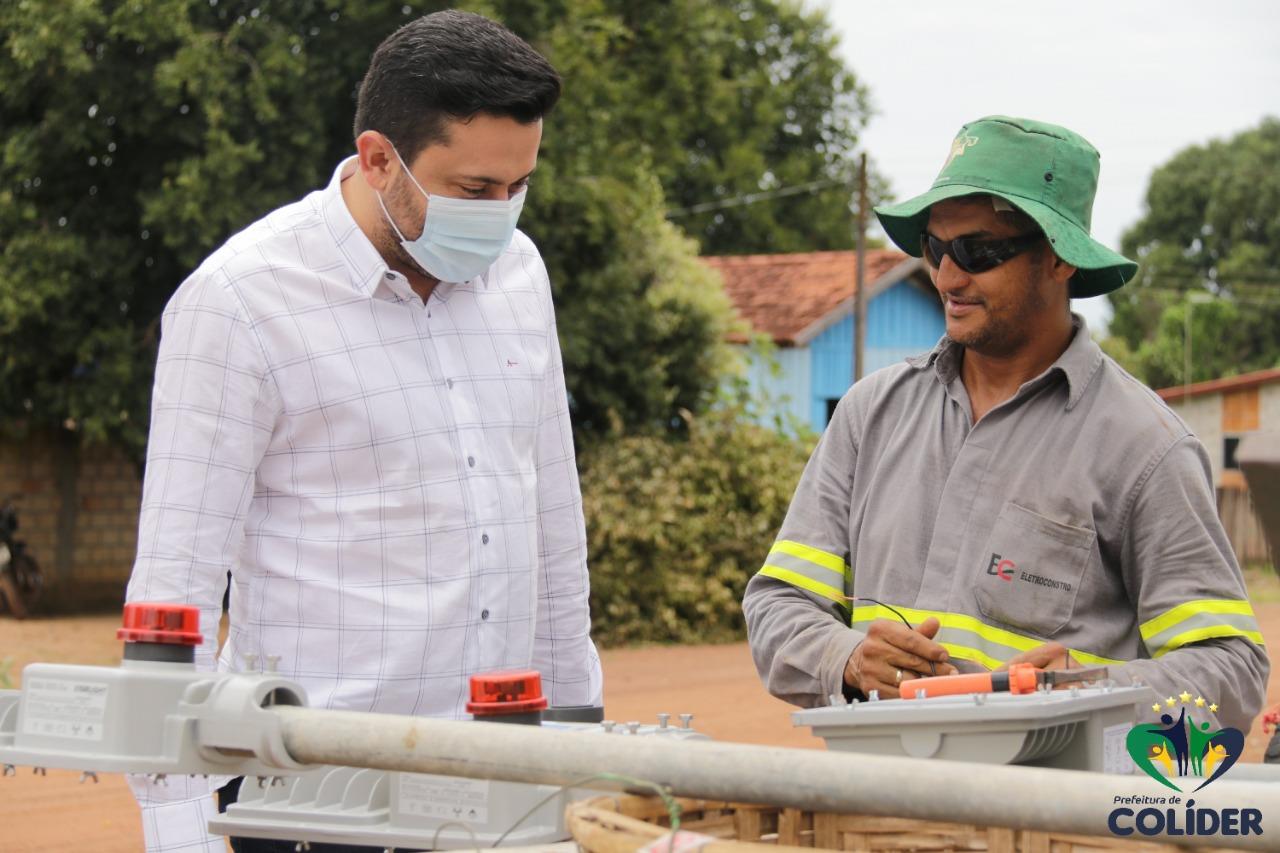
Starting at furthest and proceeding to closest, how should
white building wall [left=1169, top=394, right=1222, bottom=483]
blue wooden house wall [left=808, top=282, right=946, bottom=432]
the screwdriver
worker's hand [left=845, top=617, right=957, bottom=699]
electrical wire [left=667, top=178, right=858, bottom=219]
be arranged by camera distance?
electrical wire [left=667, top=178, right=858, bottom=219] → white building wall [left=1169, top=394, right=1222, bottom=483] → blue wooden house wall [left=808, top=282, right=946, bottom=432] → worker's hand [left=845, top=617, right=957, bottom=699] → the screwdriver

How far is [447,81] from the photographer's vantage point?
2.62 meters

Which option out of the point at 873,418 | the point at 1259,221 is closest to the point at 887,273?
the point at 873,418

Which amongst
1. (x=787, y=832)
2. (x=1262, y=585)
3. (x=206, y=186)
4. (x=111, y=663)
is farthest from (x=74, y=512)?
(x=1262, y=585)

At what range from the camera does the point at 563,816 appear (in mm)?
1641

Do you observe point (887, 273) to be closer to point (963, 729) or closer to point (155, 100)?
point (155, 100)

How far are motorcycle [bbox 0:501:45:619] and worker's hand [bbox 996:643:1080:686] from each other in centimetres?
1470

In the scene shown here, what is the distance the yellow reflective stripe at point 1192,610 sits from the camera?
2.48 m

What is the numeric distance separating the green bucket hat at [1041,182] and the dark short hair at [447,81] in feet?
2.34

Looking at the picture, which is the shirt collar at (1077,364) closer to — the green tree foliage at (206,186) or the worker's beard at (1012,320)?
the worker's beard at (1012,320)

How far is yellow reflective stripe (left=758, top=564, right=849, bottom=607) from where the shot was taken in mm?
2854

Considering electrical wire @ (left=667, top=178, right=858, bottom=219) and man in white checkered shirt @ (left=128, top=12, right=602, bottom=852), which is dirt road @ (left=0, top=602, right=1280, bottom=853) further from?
electrical wire @ (left=667, top=178, right=858, bottom=219)

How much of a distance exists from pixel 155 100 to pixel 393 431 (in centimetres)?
1189

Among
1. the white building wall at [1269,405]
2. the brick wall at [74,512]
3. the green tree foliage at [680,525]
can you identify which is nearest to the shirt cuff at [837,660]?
the green tree foliage at [680,525]

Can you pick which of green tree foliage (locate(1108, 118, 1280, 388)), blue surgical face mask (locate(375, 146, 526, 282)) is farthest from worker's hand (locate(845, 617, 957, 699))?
green tree foliage (locate(1108, 118, 1280, 388))
